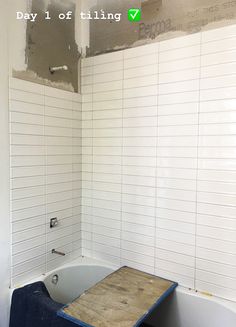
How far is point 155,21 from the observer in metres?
1.96

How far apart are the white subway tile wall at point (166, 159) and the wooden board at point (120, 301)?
6.1 inches

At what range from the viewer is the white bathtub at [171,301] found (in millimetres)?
1694

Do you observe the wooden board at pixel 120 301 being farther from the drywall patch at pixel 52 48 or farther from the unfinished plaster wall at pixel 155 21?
the unfinished plaster wall at pixel 155 21

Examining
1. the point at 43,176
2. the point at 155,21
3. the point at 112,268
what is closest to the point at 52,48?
the point at 155,21

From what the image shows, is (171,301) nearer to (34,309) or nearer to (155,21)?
(34,309)

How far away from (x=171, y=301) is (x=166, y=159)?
41.1 inches

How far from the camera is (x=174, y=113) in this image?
1878mm

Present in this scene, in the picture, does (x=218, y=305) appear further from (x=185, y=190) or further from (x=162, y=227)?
(x=185, y=190)

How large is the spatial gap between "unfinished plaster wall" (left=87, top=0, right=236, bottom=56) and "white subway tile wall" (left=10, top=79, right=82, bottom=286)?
0.57 metres

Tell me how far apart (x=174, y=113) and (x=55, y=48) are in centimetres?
111

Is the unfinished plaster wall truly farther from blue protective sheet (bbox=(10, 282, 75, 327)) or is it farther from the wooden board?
blue protective sheet (bbox=(10, 282, 75, 327))

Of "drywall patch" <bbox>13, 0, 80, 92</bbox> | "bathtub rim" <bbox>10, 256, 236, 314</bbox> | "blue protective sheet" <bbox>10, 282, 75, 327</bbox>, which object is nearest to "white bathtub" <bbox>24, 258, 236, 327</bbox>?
"bathtub rim" <bbox>10, 256, 236, 314</bbox>

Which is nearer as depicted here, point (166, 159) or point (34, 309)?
point (34, 309)

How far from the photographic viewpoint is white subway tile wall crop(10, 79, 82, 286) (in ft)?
6.01
